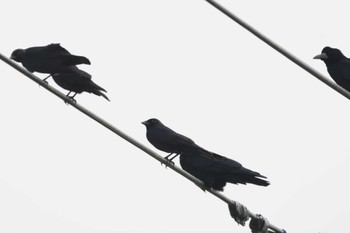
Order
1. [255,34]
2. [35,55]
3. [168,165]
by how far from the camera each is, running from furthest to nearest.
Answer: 1. [35,55]
2. [168,165]
3. [255,34]

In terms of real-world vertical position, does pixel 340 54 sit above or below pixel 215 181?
above

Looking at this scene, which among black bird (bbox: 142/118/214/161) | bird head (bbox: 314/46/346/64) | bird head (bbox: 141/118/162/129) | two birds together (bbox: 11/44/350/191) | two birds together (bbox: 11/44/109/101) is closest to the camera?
two birds together (bbox: 11/44/350/191)

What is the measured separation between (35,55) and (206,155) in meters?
2.35

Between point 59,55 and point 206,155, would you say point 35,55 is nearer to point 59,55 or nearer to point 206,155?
point 59,55

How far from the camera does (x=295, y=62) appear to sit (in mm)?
7516

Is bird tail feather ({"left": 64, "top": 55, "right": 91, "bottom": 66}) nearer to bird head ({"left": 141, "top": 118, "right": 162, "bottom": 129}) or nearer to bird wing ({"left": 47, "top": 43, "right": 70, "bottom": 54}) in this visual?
bird wing ({"left": 47, "top": 43, "right": 70, "bottom": 54})

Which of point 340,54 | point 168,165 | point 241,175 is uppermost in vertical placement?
point 340,54

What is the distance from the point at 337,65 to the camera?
12055 mm

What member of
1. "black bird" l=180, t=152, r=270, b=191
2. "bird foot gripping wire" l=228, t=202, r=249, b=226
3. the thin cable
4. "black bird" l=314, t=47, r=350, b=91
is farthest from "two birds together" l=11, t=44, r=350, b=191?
"black bird" l=314, t=47, r=350, b=91

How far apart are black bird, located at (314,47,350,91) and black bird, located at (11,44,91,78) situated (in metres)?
3.57

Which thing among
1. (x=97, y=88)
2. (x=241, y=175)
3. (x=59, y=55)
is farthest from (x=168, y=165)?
(x=97, y=88)

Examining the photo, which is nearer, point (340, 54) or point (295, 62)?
point (295, 62)

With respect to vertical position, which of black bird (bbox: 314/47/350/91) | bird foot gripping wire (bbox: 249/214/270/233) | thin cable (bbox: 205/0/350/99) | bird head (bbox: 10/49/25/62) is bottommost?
bird foot gripping wire (bbox: 249/214/270/233)

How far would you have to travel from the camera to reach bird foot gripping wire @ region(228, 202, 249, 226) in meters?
8.53
